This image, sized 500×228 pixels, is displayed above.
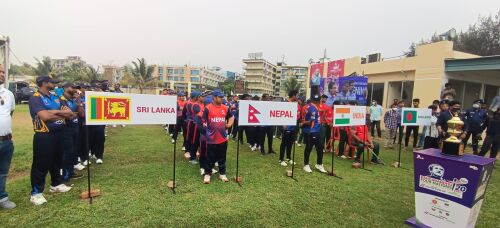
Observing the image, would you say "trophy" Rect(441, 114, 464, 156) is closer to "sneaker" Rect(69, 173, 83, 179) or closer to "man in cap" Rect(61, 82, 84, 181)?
"man in cap" Rect(61, 82, 84, 181)

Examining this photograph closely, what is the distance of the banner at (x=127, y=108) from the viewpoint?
4.16 metres

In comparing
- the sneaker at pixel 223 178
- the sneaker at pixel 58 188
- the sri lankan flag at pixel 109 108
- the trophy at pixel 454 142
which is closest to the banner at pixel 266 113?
the sneaker at pixel 223 178

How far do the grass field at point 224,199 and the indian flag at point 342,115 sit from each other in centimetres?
125

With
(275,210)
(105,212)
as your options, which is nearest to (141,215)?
(105,212)

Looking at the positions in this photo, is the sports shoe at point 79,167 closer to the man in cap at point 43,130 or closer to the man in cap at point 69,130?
the man in cap at point 69,130

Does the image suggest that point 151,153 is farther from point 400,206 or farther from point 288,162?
point 400,206

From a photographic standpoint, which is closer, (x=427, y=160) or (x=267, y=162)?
(x=427, y=160)

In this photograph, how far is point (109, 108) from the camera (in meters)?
4.32

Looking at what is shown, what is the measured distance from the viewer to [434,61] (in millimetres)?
13195

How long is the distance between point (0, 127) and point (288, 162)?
587 centimetres

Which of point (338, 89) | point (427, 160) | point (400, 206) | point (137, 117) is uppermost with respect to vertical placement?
point (338, 89)

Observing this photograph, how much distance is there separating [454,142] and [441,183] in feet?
1.80

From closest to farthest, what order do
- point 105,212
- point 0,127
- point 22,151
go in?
point 0,127, point 105,212, point 22,151

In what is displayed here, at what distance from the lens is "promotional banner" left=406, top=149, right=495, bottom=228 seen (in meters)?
3.30
